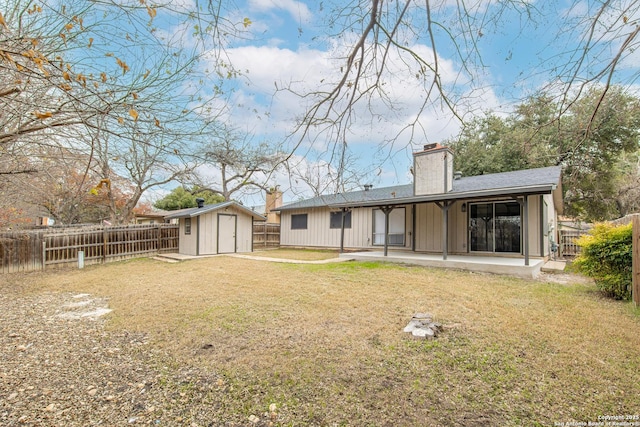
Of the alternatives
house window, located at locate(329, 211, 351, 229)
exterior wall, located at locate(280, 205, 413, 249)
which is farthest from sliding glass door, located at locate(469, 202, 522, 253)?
house window, located at locate(329, 211, 351, 229)

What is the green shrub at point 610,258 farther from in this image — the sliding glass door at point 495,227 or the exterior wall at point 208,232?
the exterior wall at point 208,232

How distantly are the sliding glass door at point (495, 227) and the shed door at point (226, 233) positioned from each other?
10128 millimetres

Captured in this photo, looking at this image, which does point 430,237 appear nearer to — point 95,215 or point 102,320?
point 102,320

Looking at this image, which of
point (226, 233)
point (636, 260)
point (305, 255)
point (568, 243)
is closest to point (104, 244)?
point (226, 233)

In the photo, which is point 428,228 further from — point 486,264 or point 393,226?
point 486,264

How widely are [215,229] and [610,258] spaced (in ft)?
42.3

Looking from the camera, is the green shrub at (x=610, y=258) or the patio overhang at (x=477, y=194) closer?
the green shrub at (x=610, y=258)

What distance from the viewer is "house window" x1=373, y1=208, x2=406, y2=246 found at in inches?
468

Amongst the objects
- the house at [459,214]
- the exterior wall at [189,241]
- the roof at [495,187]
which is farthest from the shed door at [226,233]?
the roof at [495,187]

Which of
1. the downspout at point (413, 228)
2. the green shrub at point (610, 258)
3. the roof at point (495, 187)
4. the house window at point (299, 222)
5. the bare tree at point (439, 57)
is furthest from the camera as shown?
the house window at point (299, 222)

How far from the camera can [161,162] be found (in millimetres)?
4176

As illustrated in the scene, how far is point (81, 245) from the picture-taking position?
1085 centimetres

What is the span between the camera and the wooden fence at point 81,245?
30.4ft

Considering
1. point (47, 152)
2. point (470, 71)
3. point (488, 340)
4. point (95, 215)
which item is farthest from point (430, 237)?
point (95, 215)
